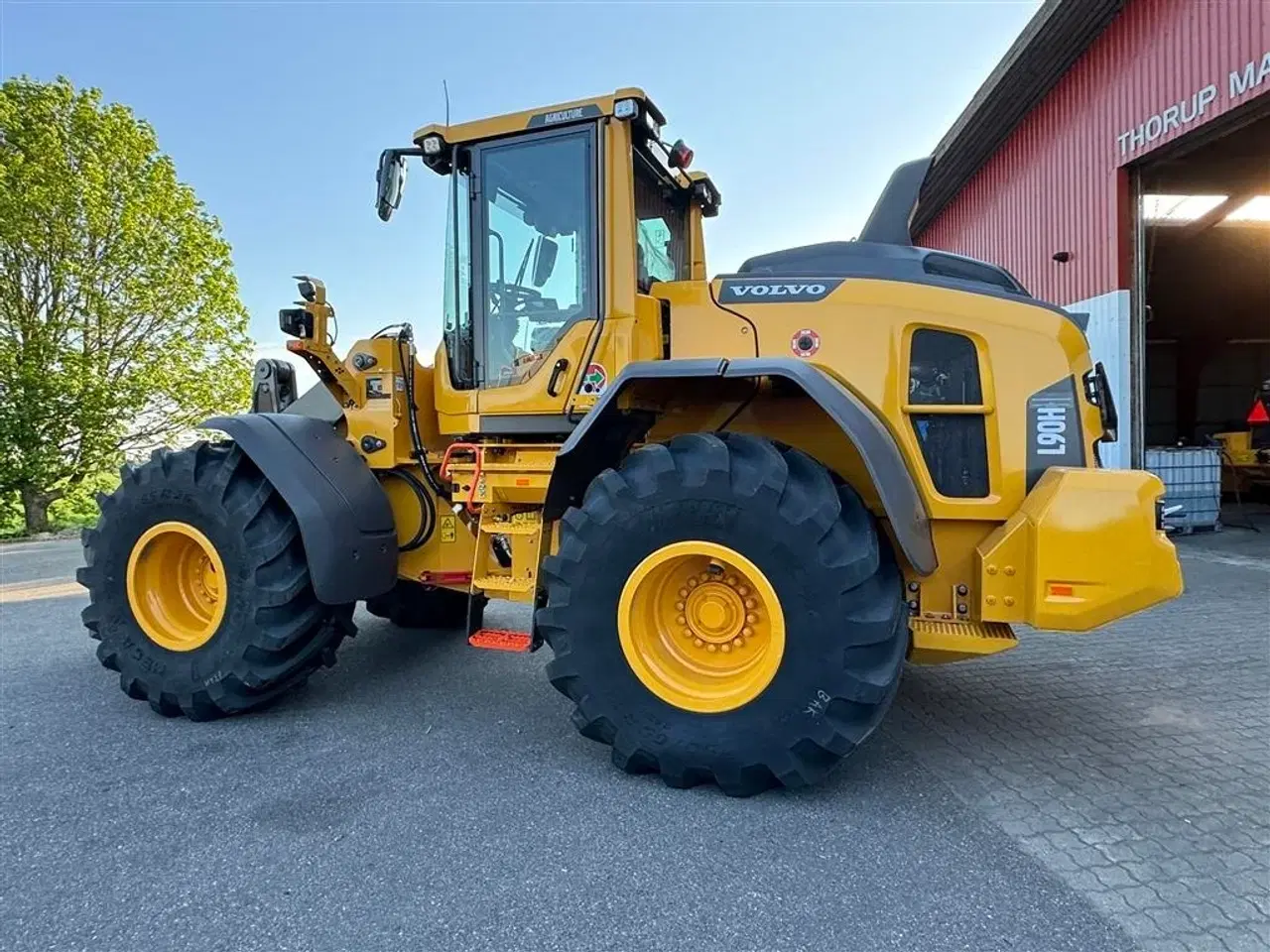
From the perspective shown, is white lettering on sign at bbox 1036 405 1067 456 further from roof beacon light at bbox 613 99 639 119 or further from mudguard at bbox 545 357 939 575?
roof beacon light at bbox 613 99 639 119

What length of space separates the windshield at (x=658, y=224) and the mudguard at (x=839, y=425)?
79cm

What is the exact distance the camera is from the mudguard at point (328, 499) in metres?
3.54

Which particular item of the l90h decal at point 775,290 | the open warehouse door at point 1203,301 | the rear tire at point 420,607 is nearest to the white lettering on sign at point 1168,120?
the open warehouse door at point 1203,301

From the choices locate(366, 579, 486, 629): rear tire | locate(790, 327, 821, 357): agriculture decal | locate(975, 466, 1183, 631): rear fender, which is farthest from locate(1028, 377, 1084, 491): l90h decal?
locate(366, 579, 486, 629): rear tire

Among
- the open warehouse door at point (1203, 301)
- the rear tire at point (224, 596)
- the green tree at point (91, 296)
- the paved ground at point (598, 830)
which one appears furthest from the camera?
the green tree at point (91, 296)

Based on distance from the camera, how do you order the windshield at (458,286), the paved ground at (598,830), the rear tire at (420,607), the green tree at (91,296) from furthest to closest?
the green tree at (91,296)
the rear tire at (420,607)
the windshield at (458,286)
the paved ground at (598,830)

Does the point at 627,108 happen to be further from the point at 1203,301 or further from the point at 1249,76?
the point at 1203,301

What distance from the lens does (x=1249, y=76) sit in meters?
7.05

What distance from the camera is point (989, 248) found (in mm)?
11781

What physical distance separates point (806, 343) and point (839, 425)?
51 cm

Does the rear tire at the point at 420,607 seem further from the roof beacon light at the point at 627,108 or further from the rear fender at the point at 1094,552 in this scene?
the rear fender at the point at 1094,552

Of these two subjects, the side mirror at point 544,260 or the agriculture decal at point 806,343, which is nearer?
the agriculture decal at point 806,343

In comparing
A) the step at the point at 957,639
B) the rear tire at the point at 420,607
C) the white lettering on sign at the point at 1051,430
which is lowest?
the rear tire at the point at 420,607

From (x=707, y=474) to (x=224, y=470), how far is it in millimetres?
2372
